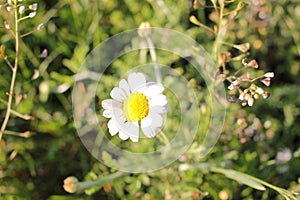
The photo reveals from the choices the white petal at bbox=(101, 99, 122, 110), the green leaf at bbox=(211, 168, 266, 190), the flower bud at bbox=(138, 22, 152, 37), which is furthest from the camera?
the flower bud at bbox=(138, 22, 152, 37)

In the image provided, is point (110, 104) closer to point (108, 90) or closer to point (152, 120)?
point (152, 120)

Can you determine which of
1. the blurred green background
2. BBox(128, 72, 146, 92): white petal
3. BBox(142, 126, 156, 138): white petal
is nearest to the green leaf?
the blurred green background

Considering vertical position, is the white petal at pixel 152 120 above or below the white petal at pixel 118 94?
below

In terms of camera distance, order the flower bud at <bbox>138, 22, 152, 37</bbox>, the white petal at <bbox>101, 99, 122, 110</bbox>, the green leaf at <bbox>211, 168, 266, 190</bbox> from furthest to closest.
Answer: the flower bud at <bbox>138, 22, 152, 37</bbox>
the green leaf at <bbox>211, 168, 266, 190</bbox>
the white petal at <bbox>101, 99, 122, 110</bbox>

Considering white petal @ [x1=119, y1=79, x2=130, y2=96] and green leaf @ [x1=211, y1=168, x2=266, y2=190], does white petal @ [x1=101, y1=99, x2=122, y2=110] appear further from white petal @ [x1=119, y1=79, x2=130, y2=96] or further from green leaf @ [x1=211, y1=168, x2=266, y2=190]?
green leaf @ [x1=211, y1=168, x2=266, y2=190]

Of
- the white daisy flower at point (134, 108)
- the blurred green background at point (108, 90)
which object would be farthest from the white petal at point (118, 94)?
the blurred green background at point (108, 90)

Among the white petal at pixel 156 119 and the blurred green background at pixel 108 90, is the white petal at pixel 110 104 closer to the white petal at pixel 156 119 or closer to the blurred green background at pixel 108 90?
the white petal at pixel 156 119

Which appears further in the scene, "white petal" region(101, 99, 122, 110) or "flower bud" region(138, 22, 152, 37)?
"flower bud" region(138, 22, 152, 37)

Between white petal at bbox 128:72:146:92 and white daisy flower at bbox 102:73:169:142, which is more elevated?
white petal at bbox 128:72:146:92
